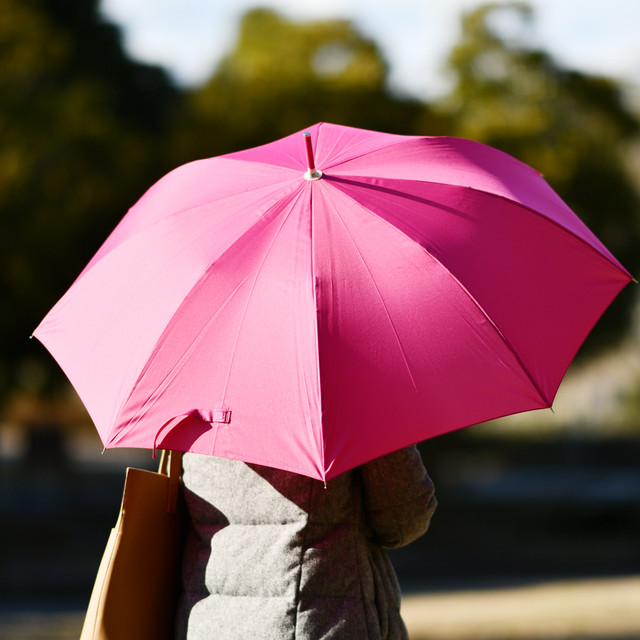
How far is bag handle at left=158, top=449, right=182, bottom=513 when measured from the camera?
2.47 meters

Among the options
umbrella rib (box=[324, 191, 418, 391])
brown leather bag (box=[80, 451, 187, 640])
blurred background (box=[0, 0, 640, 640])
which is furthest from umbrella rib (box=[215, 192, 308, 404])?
blurred background (box=[0, 0, 640, 640])

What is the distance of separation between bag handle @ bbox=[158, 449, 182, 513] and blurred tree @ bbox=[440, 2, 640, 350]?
17.7 metres

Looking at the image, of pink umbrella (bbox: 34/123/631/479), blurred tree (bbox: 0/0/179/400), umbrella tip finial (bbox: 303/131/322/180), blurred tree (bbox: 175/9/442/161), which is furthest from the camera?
blurred tree (bbox: 175/9/442/161)

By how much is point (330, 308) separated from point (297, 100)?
17.9m

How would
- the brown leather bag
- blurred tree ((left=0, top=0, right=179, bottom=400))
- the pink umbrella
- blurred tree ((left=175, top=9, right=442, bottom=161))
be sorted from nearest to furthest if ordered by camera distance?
the pink umbrella, the brown leather bag, blurred tree ((left=0, top=0, right=179, bottom=400)), blurred tree ((left=175, top=9, right=442, bottom=161))

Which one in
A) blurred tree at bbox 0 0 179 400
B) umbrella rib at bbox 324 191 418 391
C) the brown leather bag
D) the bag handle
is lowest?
the brown leather bag

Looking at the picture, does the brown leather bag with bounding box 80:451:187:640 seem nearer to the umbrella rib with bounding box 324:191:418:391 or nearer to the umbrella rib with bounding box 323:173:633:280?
the umbrella rib with bounding box 324:191:418:391

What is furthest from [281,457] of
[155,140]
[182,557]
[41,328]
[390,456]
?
[155,140]

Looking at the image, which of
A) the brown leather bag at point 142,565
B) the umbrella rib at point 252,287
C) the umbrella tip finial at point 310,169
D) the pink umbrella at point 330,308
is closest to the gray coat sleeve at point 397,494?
the pink umbrella at point 330,308

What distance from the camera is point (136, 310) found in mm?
2521

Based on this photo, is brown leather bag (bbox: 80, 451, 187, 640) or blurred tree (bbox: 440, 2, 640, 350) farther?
blurred tree (bbox: 440, 2, 640, 350)

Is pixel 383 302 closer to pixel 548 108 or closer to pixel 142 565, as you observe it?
pixel 142 565

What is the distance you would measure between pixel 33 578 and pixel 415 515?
45.7 feet

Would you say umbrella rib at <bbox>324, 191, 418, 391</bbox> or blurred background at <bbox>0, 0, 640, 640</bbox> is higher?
blurred background at <bbox>0, 0, 640, 640</bbox>
